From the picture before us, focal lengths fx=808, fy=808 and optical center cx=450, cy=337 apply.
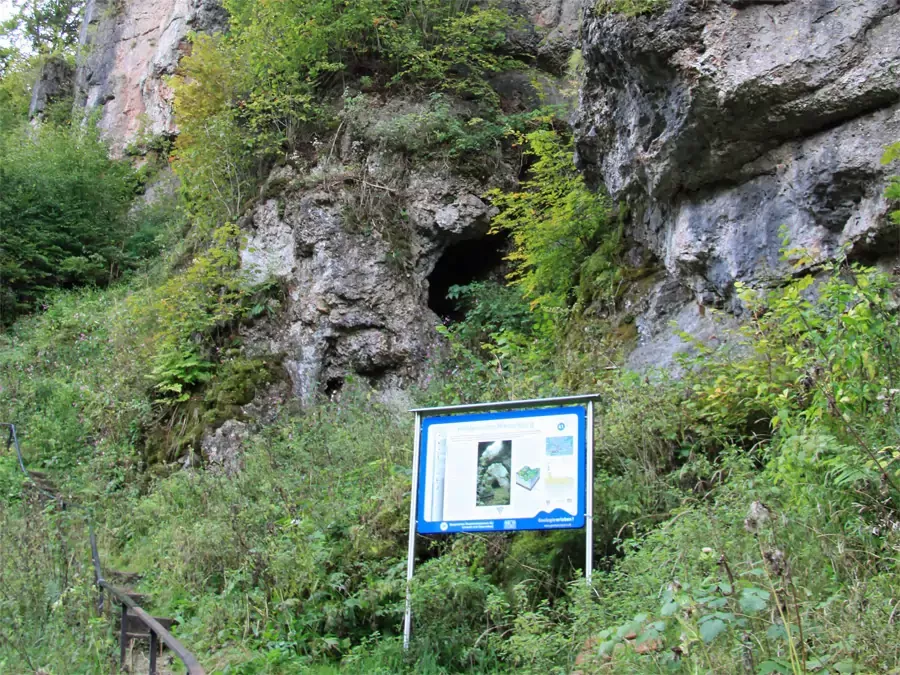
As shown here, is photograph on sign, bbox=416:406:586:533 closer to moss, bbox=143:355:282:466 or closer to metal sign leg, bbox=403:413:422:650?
metal sign leg, bbox=403:413:422:650

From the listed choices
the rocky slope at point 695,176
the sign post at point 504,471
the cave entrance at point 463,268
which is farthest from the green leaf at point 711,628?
the cave entrance at point 463,268

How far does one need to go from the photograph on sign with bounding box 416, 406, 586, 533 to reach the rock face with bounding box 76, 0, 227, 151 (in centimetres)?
1658

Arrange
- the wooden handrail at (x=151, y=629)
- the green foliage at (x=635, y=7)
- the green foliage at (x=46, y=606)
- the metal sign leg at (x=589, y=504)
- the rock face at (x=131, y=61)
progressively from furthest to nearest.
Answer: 1. the rock face at (x=131, y=61)
2. the green foliage at (x=635, y=7)
3. the green foliage at (x=46, y=606)
4. the metal sign leg at (x=589, y=504)
5. the wooden handrail at (x=151, y=629)

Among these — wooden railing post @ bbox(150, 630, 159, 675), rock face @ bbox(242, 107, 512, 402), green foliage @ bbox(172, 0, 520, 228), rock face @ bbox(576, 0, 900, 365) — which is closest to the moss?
rock face @ bbox(242, 107, 512, 402)

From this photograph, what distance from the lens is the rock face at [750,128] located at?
6.02 m

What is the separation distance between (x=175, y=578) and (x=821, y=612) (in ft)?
16.6

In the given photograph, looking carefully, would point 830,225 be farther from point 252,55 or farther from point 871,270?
point 252,55

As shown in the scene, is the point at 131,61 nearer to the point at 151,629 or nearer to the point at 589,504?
the point at 151,629

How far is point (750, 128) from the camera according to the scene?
6.62 metres

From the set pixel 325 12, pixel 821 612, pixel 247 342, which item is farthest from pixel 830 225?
pixel 325 12

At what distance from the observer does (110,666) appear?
194 inches

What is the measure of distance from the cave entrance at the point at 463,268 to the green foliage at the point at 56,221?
8064 mm

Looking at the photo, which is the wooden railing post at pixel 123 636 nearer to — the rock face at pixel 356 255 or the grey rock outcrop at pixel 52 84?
the rock face at pixel 356 255

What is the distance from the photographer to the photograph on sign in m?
4.95
